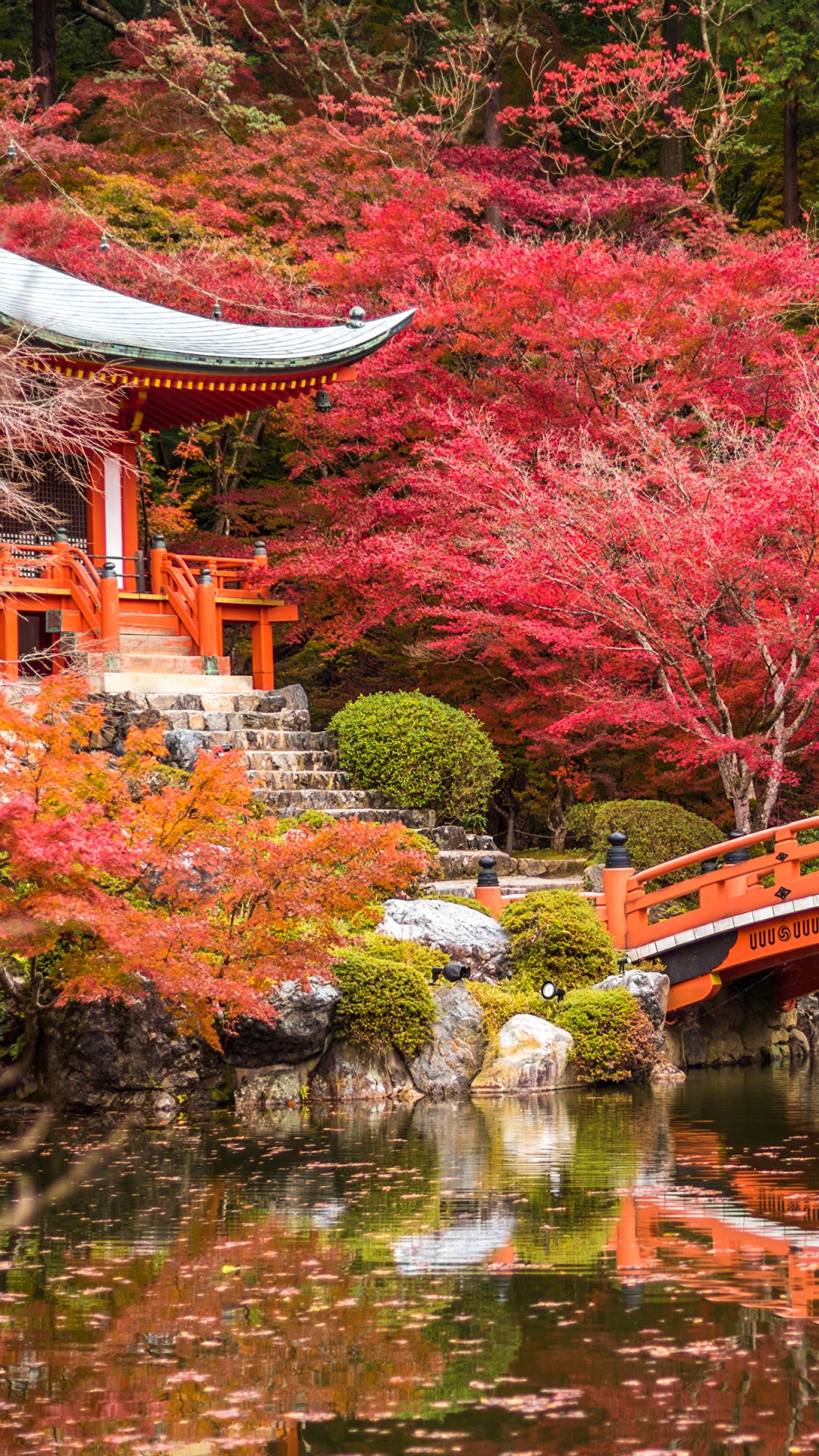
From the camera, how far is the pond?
4547mm

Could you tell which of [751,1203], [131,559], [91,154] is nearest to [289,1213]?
[751,1203]

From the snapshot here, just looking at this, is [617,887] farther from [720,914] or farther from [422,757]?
[422,757]

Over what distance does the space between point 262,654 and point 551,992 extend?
7405 millimetres

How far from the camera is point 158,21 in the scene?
23125 millimetres

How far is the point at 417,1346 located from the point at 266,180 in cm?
1972

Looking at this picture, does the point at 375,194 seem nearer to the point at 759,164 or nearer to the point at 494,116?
the point at 494,116

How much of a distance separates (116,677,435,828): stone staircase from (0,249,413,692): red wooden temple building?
573mm

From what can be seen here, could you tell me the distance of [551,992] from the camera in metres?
12.7

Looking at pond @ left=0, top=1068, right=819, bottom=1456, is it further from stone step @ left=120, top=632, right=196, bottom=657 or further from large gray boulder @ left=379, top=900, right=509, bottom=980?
stone step @ left=120, top=632, right=196, bottom=657

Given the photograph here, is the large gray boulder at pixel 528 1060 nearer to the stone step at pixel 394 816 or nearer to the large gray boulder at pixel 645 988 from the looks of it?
the large gray boulder at pixel 645 988

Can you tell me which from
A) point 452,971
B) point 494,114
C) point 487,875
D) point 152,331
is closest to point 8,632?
point 152,331

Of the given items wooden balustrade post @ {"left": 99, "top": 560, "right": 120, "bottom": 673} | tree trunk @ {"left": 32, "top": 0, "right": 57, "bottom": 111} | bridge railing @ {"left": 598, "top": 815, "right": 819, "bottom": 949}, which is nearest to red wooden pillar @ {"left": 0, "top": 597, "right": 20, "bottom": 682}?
wooden balustrade post @ {"left": 99, "top": 560, "right": 120, "bottom": 673}

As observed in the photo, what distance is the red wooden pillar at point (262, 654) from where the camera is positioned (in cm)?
1873

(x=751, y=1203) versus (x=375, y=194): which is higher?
(x=375, y=194)
